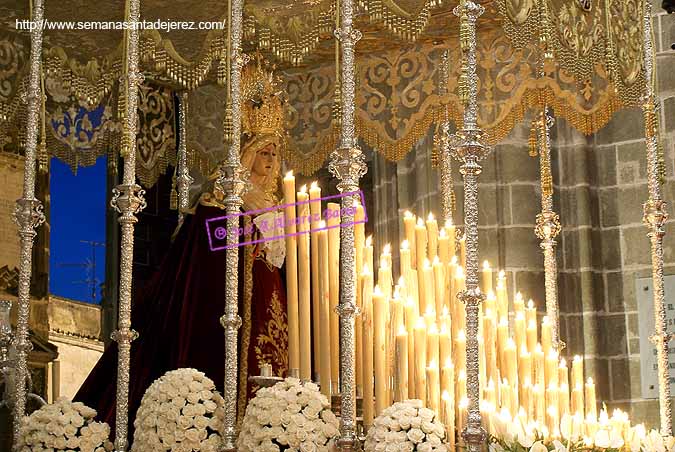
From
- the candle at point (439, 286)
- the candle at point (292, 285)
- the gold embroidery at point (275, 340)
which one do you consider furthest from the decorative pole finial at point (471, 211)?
the gold embroidery at point (275, 340)

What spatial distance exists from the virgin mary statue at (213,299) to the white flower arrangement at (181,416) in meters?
0.86

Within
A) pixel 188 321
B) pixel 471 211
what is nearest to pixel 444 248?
pixel 471 211

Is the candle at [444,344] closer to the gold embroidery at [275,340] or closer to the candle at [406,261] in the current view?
the candle at [406,261]

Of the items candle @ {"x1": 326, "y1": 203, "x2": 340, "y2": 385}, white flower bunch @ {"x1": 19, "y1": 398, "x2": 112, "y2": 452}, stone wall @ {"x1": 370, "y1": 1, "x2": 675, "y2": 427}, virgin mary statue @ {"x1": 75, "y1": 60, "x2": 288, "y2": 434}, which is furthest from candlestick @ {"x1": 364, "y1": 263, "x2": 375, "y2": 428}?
stone wall @ {"x1": 370, "y1": 1, "x2": 675, "y2": 427}

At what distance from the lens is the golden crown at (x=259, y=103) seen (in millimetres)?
7215

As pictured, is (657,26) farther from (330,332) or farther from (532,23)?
(330,332)

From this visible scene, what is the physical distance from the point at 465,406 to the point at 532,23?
70.4 inches

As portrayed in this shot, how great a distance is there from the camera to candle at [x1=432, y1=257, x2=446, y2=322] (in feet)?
21.3

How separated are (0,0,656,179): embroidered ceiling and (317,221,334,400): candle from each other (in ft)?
3.45

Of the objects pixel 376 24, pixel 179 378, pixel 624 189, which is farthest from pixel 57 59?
pixel 624 189

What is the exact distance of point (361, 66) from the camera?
7793 mm

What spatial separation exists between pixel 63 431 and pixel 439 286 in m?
1.94

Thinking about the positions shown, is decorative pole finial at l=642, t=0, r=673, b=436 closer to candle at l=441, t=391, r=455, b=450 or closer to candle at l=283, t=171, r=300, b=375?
candle at l=441, t=391, r=455, b=450

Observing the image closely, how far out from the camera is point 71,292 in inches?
372
